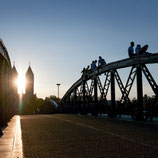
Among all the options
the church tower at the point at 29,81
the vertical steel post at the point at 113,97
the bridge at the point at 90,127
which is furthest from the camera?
the church tower at the point at 29,81

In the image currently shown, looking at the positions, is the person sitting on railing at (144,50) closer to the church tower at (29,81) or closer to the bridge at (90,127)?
the bridge at (90,127)

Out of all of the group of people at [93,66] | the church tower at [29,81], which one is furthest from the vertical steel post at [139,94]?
the church tower at [29,81]

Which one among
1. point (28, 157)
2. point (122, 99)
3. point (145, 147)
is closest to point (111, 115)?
point (122, 99)

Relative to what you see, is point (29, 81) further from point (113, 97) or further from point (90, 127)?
point (90, 127)

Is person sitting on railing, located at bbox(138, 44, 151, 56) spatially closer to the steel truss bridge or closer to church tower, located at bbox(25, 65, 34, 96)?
the steel truss bridge

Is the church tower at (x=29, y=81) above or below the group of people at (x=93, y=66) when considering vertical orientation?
above

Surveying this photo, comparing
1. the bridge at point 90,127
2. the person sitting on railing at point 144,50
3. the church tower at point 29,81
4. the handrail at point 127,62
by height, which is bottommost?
the bridge at point 90,127

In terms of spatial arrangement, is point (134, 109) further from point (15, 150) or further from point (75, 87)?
point (75, 87)

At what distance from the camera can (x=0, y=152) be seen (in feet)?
16.5

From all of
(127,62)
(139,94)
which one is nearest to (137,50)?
(127,62)

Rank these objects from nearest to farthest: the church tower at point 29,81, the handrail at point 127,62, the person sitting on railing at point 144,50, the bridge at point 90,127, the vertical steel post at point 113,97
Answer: the bridge at point 90,127 < the handrail at point 127,62 < the person sitting on railing at point 144,50 < the vertical steel post at point 113,97 < the church tower at point 29,81

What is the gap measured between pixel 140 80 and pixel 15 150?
9924 millimetres

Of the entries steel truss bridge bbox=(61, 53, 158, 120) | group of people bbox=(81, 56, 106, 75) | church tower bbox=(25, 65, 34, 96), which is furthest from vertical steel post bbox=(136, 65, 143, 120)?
church tower bbox=(25, 65, 34, 96)

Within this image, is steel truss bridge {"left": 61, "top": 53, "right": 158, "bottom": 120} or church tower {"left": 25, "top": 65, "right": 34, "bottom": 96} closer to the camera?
steel truss bridge {"left": 61, "top": 53, "right": 158, "bottom": 120}
